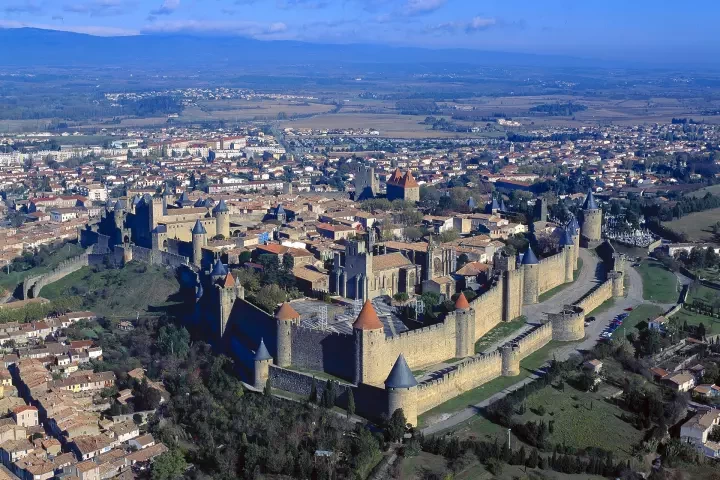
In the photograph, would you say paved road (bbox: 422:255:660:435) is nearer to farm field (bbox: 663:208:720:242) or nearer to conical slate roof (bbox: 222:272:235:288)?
farm field (bbox: 663:208:720:242)

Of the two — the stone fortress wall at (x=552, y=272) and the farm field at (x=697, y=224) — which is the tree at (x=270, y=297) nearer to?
the stone fortress wall at (x=552, y=272)

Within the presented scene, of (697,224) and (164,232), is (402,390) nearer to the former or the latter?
(164,232)

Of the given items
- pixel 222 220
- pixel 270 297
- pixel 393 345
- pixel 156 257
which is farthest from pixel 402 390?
pixel 222 220

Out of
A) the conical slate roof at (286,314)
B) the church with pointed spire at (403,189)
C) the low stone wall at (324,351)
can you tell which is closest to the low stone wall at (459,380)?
the low stone wall at (324,351)

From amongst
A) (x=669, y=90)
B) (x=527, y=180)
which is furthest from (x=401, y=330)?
(x=669, y=90)

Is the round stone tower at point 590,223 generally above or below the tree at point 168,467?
above

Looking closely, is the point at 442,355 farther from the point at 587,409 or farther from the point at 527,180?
the point at 527,180
